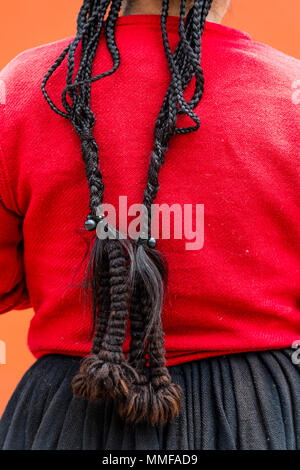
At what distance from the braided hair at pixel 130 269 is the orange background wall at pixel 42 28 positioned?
2137mm

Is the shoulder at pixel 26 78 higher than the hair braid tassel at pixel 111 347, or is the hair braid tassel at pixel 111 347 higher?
the shoulder at pixel 26 78

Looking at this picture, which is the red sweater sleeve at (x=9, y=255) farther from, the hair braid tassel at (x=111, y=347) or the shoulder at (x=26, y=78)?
the hair braid tassel at (x=111, y=347)

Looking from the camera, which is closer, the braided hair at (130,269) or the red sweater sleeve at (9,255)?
the braided hair at (130,269)

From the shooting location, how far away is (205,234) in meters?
0.87

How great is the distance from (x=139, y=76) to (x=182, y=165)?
0.15 metres

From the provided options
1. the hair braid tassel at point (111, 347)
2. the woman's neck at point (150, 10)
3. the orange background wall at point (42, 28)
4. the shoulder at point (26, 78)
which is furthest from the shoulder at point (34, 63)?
the orange background wall at point (42, 28)

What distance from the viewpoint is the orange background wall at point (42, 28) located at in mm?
2830

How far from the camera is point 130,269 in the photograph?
79 centimetres

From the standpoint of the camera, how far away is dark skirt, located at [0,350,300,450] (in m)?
0.84

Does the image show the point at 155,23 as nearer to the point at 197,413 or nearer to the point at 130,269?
the point at 130,269

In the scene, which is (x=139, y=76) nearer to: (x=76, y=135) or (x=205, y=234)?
(x=76, y=135)

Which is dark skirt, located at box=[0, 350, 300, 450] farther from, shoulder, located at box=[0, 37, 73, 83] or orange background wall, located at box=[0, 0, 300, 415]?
orange background wall, located at box=[0, 0, 300, 415]

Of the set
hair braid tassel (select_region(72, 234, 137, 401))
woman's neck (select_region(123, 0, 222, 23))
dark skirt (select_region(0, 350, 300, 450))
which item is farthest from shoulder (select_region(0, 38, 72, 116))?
dark skirt (select_region(0, 350, 300, 450))

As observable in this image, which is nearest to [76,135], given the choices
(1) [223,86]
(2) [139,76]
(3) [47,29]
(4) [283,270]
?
(2) [139,76]
